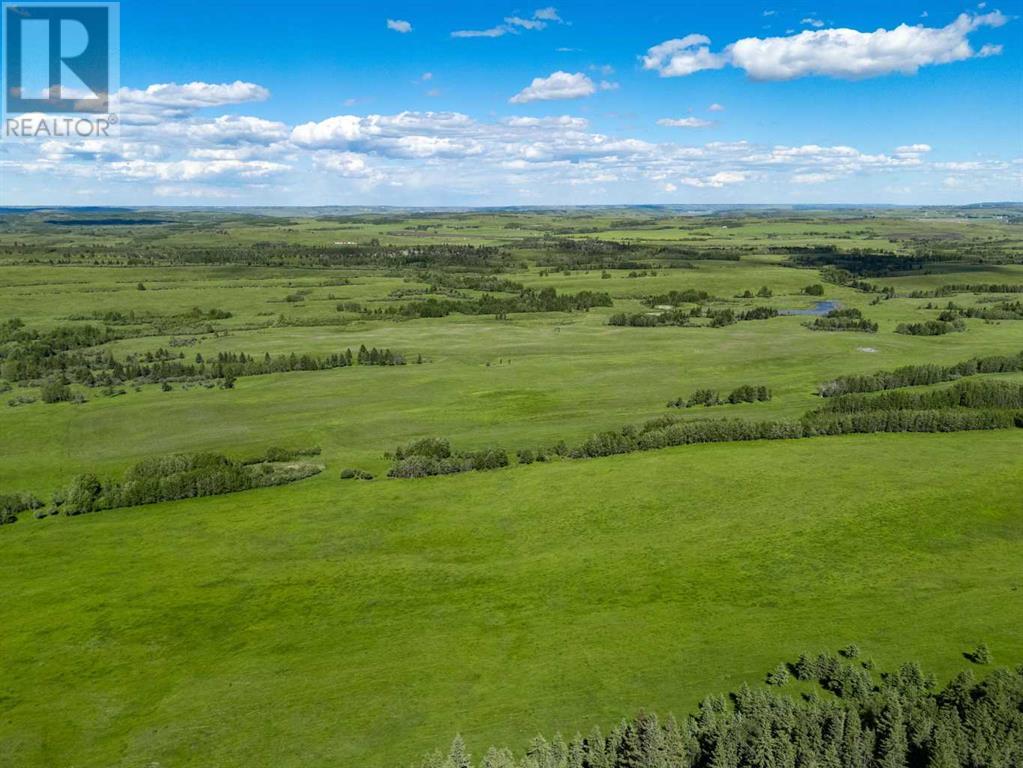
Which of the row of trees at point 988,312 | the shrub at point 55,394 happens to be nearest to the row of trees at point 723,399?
the row of trees at point 988,312

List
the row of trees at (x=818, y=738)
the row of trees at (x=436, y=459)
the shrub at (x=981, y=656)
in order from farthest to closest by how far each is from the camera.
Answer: the row of trees at (x=436, y=459), the shrub at (x=981, y=656), the row of trees at (x=818, y=738)

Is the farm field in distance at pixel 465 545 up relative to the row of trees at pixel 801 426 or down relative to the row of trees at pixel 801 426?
down

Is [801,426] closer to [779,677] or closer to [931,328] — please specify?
[779,677]

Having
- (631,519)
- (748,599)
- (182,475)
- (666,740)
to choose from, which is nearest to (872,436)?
(631,519)

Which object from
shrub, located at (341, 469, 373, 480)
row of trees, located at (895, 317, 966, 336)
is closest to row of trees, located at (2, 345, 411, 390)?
shrub, located at (341, 469, 373, 480)

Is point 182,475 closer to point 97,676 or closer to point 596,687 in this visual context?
point 97,676

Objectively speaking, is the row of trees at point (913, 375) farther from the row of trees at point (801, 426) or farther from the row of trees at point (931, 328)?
the row of trees at point (931, 328)

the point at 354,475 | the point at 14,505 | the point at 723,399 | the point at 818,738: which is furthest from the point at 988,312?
the point at 14,505

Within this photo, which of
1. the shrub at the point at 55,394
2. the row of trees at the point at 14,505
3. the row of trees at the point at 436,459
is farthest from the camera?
the shrub at the point at 55,394
